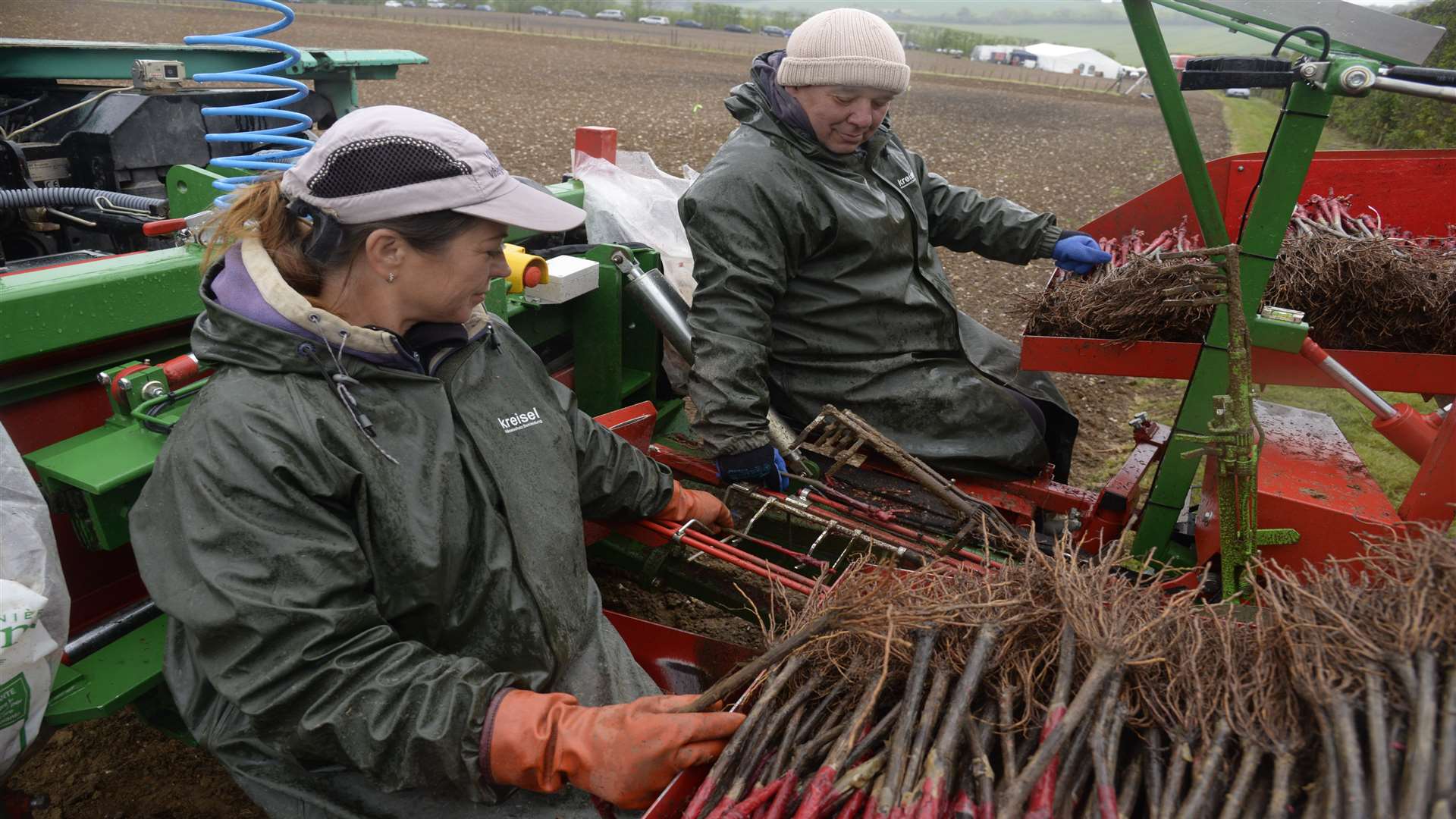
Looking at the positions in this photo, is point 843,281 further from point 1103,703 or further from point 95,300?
point 95,300

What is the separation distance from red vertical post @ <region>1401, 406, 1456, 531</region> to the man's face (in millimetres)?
1686

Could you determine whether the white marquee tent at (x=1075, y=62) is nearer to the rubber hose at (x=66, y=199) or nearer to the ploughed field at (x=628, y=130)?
the ploughed field at (x=628, y=130)

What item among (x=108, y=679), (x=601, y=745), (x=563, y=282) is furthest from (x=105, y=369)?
(x=601, y=745)

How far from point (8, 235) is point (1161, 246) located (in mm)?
3990

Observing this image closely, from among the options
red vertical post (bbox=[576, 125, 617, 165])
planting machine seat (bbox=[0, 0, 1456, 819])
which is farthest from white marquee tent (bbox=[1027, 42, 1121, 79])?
planting machine seat (bbox=[0, 0, 1456, 819])

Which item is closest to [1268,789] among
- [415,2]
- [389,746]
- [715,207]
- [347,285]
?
[389,746]

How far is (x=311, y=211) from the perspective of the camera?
165cm

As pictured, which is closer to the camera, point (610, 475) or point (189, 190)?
point (610, 475)

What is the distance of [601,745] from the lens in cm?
152

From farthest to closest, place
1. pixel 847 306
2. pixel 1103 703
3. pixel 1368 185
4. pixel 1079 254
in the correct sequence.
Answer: pixel 1368 185, pixel 1079 254, pixel 847 306, pixel 1103 703

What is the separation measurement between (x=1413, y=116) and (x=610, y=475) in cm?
1674

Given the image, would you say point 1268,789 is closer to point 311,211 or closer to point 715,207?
point 311,211

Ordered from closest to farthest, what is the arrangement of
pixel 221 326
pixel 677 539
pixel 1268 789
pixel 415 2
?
pixel 1268 789, pixel 221 326, pixel 677 539, pixel 415 2

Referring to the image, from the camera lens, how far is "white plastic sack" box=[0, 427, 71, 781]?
5.37ft
